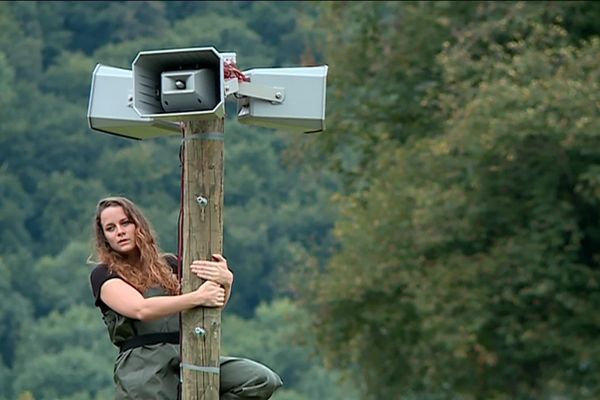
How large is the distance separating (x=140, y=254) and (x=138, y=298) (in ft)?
0.79

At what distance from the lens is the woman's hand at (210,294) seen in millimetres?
8398

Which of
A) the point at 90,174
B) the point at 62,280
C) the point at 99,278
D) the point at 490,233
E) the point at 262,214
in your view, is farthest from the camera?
the point at 90,174

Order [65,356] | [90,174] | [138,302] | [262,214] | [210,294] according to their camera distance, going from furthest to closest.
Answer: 1. [90,174]
2. [262,214]
3. [65,356]
4. [210,294]
5. [138,302]

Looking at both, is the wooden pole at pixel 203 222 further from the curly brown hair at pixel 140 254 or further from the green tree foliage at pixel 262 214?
the green tree foliage at pixel 262 214

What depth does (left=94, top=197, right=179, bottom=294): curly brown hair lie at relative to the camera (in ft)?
27.3

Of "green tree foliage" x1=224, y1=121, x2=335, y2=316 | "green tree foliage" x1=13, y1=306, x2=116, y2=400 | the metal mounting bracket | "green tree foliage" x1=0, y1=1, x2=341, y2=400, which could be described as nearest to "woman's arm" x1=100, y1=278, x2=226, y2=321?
the metal mounting bracket

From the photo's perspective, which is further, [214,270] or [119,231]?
[214,270]

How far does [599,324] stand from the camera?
22547 millimetres

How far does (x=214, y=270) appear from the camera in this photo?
855 cm

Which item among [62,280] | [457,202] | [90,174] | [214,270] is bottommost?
[62,280]

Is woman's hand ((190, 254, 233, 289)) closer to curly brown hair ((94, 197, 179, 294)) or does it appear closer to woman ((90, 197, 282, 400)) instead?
woman ((90, 197, 282, 400))

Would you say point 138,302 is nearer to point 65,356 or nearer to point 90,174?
point 65,356

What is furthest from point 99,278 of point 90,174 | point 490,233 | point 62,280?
point 90,174

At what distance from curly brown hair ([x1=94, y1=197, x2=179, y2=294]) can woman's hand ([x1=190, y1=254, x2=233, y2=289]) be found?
189 millimetres
